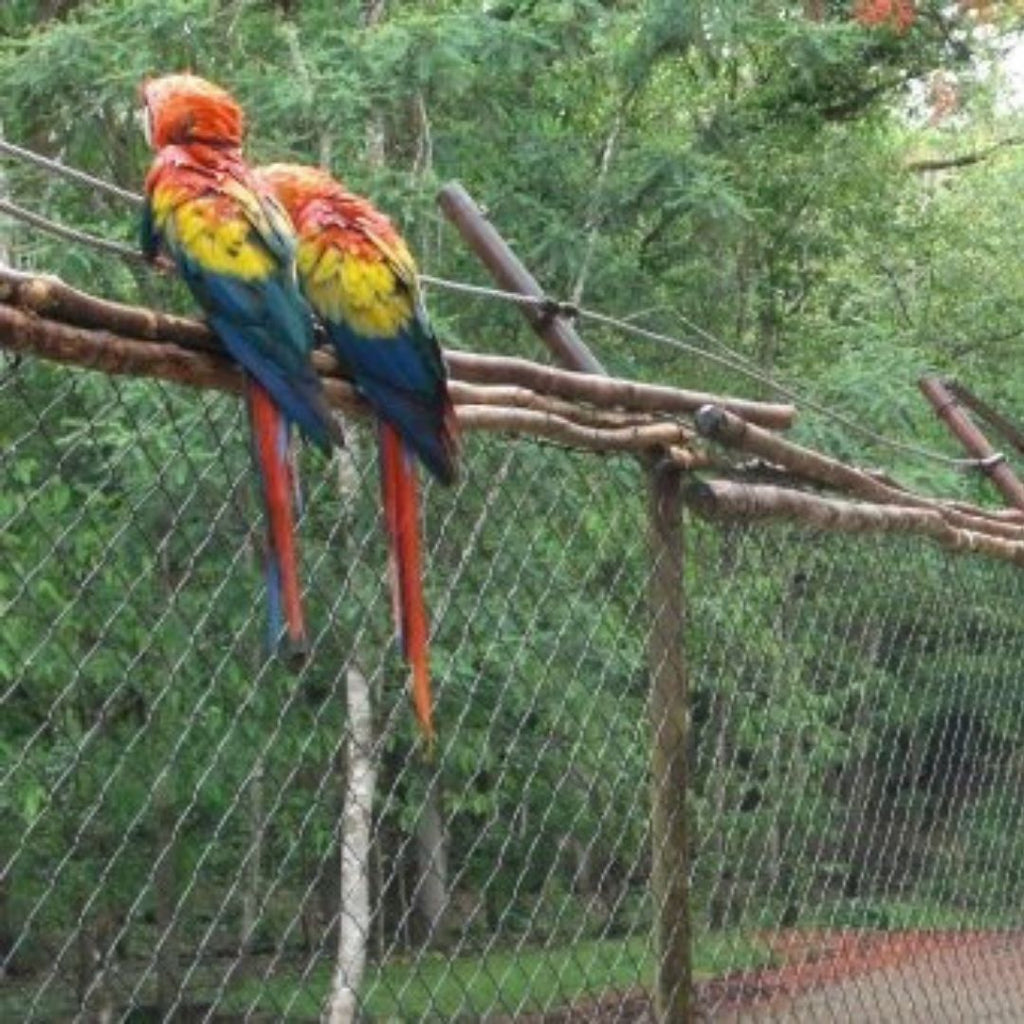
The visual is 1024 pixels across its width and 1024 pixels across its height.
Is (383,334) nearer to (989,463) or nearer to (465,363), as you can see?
(465,363)

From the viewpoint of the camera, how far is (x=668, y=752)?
7.45 ft

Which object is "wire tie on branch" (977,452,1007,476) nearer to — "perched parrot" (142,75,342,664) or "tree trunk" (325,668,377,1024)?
"tree trunk" (325,668,377,1024)

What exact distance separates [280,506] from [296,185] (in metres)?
0.45

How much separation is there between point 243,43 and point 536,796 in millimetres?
2895

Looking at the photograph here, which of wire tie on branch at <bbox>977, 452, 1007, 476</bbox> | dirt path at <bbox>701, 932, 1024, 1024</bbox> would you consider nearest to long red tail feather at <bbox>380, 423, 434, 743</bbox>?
dirt path at <bbox>701, 932, 1024, 1024</bbox>

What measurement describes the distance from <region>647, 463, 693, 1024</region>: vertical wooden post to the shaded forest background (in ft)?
0.54

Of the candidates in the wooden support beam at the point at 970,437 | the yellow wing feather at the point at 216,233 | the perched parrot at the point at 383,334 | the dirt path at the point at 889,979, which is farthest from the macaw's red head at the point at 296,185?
the wooden support beam at the point at 970,437

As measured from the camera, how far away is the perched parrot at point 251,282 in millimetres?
1459

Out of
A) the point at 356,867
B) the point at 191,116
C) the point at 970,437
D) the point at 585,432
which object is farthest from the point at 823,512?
the point at 356,867

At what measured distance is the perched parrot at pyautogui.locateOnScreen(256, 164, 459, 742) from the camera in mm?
1688

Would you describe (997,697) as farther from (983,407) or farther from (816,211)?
(816,211)

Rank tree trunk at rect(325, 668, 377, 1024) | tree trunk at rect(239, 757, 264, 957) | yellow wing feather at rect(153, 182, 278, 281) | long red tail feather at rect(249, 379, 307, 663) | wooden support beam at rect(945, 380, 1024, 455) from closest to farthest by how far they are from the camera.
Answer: long red tail feather at rect(249, 379, 307, 663) → yellow wing feather at rect(153, 182, 278, 281) → tree trunk at rect(239, 757, 264, 957) → wooden support beam at rect(945, 380, 1024, 455) → tree trunk at rect(325, 668, 377, 1024)

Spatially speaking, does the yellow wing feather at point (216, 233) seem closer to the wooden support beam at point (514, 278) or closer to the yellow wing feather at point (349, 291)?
the yellow wing feather at point (349, 291)

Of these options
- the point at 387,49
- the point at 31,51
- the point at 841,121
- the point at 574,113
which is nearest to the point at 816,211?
the point at 841,121
